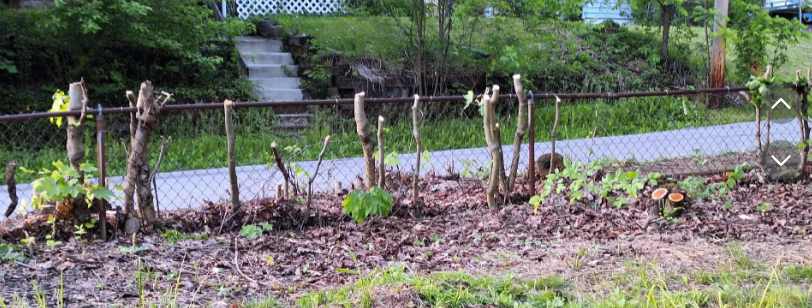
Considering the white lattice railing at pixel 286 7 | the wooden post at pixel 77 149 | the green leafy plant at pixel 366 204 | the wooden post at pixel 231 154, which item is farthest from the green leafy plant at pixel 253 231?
the white lattice railing at pixel 286 7

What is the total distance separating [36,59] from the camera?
10.1 meters

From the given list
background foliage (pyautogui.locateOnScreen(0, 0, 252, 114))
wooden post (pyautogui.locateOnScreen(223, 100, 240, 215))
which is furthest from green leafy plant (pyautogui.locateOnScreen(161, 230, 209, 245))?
background foliage (pyautogui.locateOnScreen(0, 0, 252, 114))

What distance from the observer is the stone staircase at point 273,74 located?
408 inches

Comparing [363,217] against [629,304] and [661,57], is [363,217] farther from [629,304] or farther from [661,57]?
[661,57]

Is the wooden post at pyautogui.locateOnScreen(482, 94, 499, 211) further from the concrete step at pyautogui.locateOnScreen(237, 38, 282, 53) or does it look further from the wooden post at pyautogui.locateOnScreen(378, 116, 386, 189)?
the concrete step at pyautogui.locateOnScreen(237, 38, 282, 53)

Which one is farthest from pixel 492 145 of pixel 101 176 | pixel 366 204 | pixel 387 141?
pixel 387 141

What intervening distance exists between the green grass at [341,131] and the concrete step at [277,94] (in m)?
0.95

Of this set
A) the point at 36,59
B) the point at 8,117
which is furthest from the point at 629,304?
the point at 36,59

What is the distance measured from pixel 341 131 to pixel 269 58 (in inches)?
120

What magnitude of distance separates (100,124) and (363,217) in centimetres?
184

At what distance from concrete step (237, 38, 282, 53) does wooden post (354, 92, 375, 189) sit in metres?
7.51

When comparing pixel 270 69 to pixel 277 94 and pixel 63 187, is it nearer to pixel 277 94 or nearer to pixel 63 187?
pixel 277 94

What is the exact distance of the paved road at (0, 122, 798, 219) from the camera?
6.89 m

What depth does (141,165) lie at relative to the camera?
4.95m
